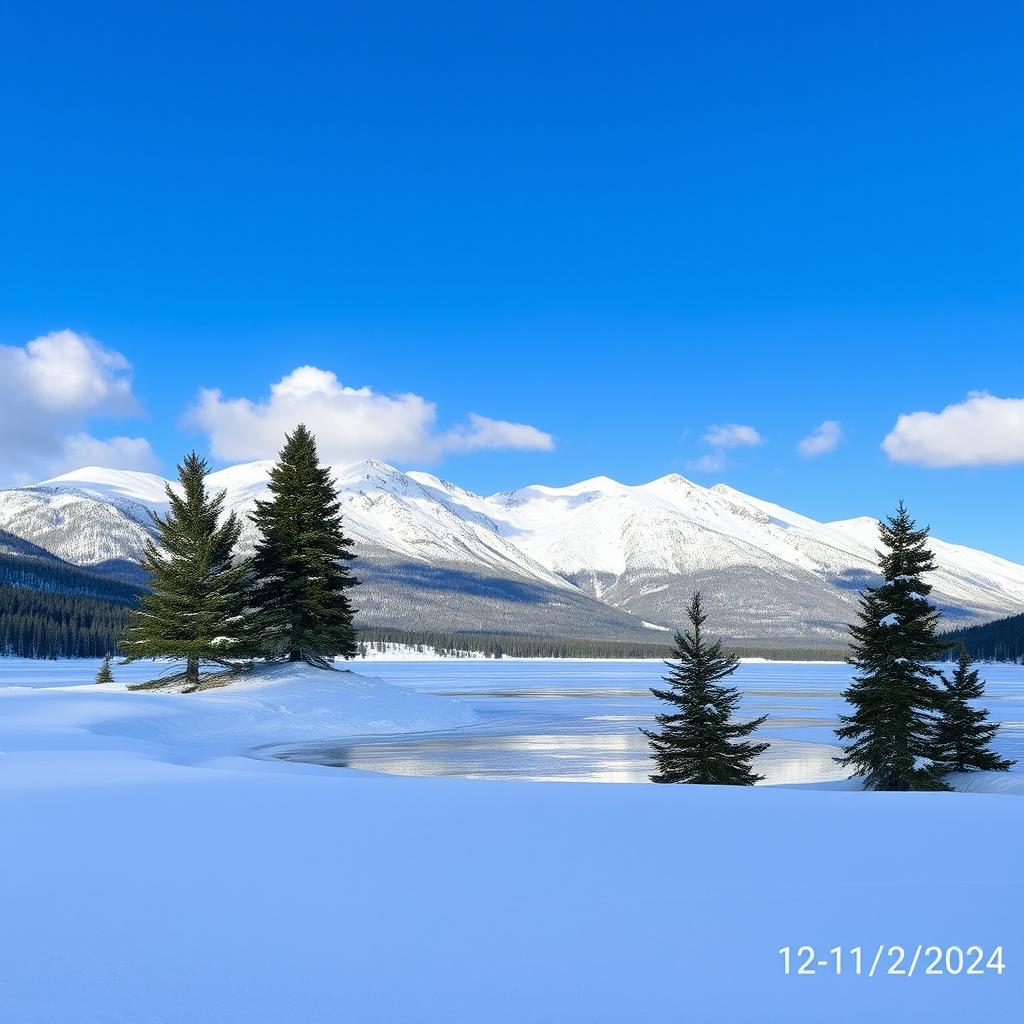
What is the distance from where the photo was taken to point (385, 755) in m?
29.6

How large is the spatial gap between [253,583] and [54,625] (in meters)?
132

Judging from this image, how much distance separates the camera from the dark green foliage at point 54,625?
495 feet

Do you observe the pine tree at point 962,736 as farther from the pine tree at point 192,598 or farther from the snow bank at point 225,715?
the pine tree at point 192,598

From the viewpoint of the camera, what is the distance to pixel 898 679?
2777cm

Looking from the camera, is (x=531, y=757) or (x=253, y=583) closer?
(x=531, y=757)

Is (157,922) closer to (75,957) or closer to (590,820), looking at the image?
(75,957)

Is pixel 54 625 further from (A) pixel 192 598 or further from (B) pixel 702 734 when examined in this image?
(B) pixel 702 734

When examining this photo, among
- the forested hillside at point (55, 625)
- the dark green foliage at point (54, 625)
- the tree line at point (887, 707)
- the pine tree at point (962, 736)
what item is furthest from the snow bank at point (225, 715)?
the dark green foliage at point (54, 625)

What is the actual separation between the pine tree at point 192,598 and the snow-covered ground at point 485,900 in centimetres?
2904

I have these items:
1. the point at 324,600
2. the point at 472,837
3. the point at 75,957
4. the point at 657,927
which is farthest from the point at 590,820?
the point at 324,600

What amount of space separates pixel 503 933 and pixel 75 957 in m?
3.00

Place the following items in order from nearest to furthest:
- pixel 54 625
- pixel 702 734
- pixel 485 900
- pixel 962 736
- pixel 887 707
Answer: pixel 485 900, pixel 702 734, pixel 887 707, pixel 962 736, pixel 54 625

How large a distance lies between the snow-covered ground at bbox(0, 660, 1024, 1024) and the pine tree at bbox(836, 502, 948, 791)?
52.0 ft

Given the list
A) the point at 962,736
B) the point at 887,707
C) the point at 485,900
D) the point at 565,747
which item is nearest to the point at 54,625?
the point at 565,747
